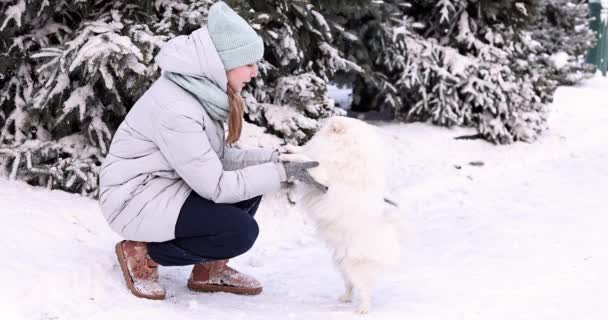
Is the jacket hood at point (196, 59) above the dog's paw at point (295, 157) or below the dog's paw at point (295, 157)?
above

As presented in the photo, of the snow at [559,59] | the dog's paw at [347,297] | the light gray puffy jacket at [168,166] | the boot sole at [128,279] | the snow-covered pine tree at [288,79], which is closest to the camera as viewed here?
the light gray puffy jacket at [168,166]

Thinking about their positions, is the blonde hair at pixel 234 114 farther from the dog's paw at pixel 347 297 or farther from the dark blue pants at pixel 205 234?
the dog's paw at pixel 347 297

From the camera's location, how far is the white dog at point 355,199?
3148mm


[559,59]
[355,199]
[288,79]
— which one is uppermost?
[355,199]

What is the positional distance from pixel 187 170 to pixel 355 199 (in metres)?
0.79

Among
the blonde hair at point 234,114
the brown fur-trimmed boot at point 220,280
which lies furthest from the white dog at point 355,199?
the brown fur-trimmed boot at point 220,280

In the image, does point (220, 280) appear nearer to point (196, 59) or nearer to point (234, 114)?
point (234, 114)

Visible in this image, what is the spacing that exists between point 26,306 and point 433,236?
299 centimetres

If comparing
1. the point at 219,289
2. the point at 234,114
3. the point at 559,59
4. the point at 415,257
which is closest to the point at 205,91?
the point at 234,114

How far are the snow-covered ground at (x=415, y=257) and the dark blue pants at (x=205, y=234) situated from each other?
0.24 meters

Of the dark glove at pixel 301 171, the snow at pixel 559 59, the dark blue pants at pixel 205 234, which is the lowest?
the snow at pixel 559 59

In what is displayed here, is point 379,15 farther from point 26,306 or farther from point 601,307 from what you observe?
point 26,306

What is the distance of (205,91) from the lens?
3105 millimetres

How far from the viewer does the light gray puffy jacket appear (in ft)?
9.91
